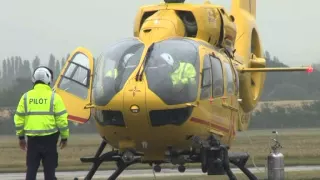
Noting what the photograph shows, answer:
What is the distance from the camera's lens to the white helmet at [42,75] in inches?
422

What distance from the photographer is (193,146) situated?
12.8 meters

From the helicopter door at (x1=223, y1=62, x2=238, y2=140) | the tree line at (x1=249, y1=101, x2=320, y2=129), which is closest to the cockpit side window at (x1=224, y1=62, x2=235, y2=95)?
the helicopter door at (x1=223, y1=62, x2=238, y2=140)

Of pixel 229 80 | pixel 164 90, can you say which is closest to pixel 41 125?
pixel 164 90

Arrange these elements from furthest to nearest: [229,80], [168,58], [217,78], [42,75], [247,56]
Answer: [247,56]
[229,80]
[217,78]
[168,58]
[42,75]

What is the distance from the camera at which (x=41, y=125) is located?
35.0 ft

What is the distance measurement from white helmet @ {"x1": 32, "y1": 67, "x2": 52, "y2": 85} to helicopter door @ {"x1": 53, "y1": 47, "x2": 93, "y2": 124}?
275 centimetres

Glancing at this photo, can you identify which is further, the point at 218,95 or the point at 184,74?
the point at 218,95

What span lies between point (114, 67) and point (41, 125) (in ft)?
7.80

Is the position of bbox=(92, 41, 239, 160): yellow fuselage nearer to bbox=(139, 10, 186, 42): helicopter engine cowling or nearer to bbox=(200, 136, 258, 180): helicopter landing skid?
bbox=(200, 136, 258, 180): helicopter landing skid

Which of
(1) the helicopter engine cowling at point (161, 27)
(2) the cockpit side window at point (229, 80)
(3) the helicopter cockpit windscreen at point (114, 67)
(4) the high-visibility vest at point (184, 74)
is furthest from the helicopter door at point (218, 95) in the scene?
(3) the helicopter cockpit windscreen at point (114, 67)

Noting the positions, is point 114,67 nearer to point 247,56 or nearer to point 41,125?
point 41,125

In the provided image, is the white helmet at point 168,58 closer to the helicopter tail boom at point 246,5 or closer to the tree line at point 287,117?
the helicopter tail boom at point 246,5

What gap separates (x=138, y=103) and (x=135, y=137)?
788 mm

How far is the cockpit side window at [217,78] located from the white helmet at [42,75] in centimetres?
336
